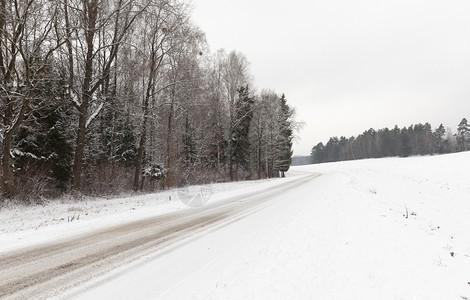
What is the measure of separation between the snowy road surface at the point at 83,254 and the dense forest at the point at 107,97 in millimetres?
7362

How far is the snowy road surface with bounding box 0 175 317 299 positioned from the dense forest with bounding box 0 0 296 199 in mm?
7362

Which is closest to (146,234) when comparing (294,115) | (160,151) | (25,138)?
(25,138)

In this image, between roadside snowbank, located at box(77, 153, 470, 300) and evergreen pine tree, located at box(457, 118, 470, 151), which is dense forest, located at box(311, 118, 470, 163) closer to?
evergreen pine tree, located at box(457, 118, 470, 151)

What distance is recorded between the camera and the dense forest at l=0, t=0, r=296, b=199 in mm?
11484

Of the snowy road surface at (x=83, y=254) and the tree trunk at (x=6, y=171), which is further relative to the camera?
the tree trunk at (x=6, y=171)

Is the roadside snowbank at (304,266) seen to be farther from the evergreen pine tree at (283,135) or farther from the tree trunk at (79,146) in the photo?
the evergreen pine tree at (283,135)

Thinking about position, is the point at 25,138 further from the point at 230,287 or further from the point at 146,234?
the point at 230,287

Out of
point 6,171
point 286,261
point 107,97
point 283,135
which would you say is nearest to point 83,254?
point 286,261

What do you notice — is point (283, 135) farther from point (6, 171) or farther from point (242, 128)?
point (6, 171)

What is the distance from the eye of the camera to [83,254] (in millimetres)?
5133

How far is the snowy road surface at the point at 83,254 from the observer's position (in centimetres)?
379

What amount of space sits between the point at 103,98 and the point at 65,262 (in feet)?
40.3

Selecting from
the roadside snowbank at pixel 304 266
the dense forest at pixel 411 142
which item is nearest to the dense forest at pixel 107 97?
the roadside snowbank at pixel 304 266

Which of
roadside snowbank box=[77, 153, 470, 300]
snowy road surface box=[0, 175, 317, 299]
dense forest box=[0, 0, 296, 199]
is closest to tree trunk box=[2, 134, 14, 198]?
dense forest box=[0, 0, 296, 199]
